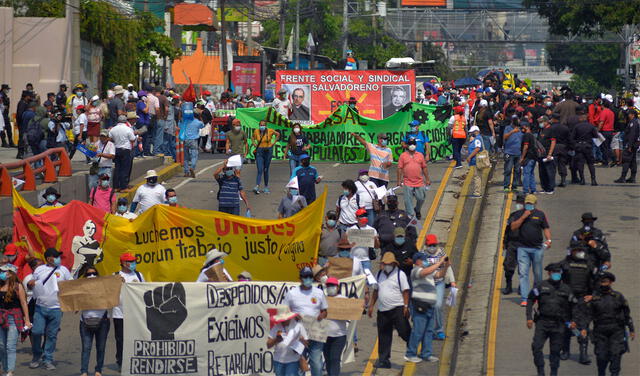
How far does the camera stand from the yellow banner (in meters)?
18.2

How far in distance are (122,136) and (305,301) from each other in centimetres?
1209

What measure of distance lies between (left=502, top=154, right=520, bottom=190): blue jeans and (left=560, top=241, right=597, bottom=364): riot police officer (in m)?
10.9

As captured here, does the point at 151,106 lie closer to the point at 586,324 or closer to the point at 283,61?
the point at 586,324

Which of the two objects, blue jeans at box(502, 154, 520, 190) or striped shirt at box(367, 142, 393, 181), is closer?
striped shirt at box(367, 142, 393, 181)

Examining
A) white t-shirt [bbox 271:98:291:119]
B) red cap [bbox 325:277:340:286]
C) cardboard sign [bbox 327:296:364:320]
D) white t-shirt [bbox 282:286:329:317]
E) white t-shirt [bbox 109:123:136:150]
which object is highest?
white t-shirt [bbox 271:98:291:119]

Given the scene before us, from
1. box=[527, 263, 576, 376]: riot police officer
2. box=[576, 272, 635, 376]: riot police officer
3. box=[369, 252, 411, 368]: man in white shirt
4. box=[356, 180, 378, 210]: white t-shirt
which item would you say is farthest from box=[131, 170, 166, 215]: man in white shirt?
box=[576, 272, 635, 376]: riot police officer

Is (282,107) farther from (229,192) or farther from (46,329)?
(46,329)

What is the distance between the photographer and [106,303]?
16156mm

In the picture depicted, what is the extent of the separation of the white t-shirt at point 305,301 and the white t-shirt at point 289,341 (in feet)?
0.90

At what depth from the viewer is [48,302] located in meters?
16.9

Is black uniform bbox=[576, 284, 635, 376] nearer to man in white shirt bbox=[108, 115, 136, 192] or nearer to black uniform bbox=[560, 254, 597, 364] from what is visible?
black uniform bbox=[560, 254, 597, 364]

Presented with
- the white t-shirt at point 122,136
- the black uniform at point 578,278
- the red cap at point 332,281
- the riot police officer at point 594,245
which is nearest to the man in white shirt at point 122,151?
the white t-shirt at point 122,136

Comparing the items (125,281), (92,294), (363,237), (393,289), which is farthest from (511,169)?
(92,294)

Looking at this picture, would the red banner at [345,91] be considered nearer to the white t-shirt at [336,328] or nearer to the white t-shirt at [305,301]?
the white t-shirt at [336,328]
